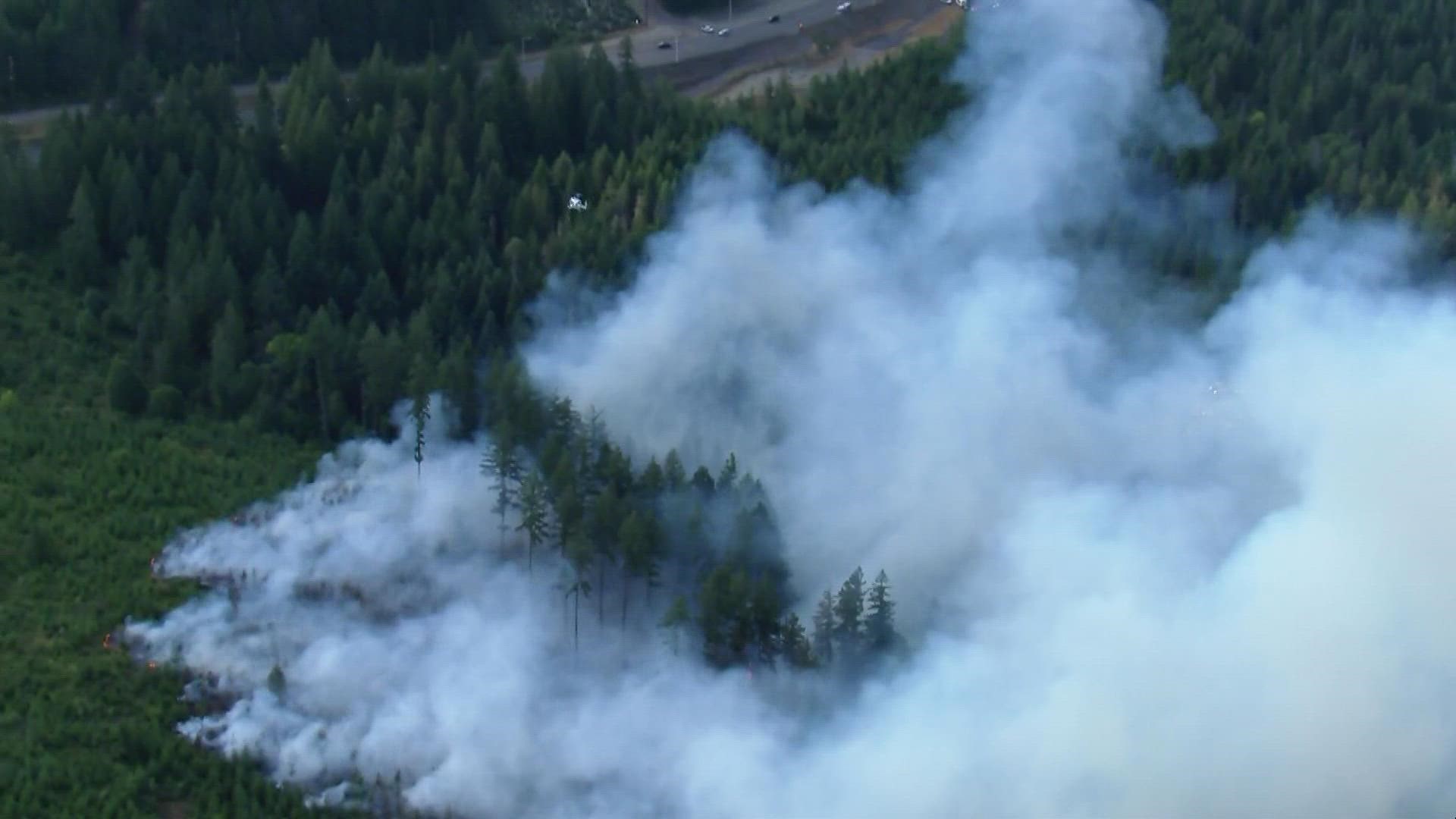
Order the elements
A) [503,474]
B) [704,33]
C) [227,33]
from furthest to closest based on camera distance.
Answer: [704,33], [227,33], [503,474]

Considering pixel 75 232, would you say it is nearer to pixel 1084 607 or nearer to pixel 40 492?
pixel 40 492

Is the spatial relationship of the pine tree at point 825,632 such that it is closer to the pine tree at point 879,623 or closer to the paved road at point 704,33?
the pine tree at point 879,623

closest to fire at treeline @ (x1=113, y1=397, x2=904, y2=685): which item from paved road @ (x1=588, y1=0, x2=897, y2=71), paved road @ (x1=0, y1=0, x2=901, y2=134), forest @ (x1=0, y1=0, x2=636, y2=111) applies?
forest @ (x1=0, y1=0, x2=636, y2=111)

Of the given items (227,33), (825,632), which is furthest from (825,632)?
(227,33)

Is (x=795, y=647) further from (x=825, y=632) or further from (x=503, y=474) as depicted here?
(x=503, y=474)

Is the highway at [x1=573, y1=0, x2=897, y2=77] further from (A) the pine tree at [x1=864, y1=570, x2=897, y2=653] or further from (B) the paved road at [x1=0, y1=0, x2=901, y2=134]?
(A) the pine tree at [x1=864, y1=570, x2=897, y2=653]

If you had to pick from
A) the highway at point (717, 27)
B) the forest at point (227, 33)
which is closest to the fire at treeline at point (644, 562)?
the forest at point (227, 33)
